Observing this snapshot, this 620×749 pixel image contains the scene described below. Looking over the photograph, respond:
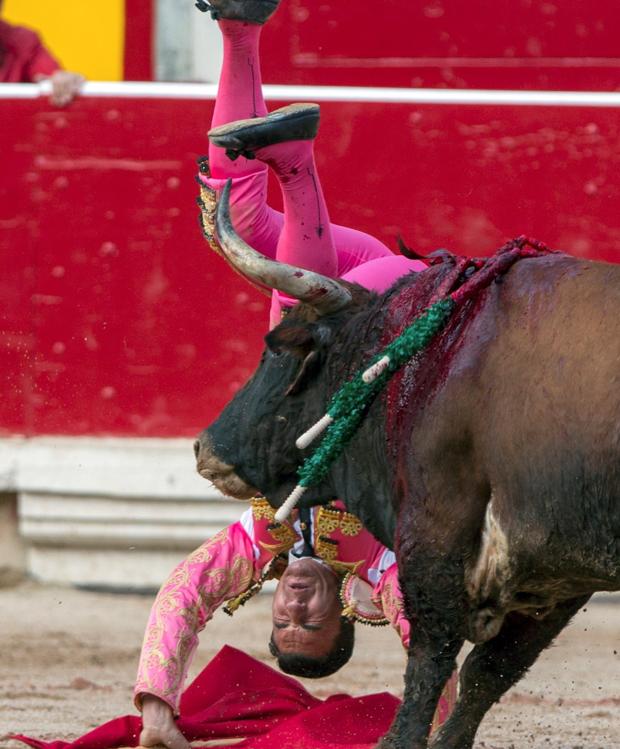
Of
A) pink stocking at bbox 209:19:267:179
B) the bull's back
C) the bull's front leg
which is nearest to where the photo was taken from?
the bull's back

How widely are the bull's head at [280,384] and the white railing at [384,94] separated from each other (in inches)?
87.8

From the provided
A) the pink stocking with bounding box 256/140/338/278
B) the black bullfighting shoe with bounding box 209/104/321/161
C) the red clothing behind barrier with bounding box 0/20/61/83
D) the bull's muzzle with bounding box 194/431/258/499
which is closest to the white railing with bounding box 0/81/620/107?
the red clothing behind barrier with bounding box 0/20/61/83

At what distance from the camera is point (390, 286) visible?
3.19 metres

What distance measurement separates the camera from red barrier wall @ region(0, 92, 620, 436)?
555cm

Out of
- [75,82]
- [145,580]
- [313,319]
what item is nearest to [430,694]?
[313,319]

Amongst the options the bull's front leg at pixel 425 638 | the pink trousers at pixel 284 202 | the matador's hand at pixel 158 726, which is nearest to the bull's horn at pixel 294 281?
the pink trousers at pixel 284 202

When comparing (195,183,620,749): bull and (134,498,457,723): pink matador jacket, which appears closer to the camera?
(195,183,620,749): bull

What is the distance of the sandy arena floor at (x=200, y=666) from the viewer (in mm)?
4199

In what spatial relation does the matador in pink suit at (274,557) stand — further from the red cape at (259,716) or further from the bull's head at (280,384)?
the bull's head at (280,384)

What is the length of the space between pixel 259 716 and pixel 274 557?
14.7 inches

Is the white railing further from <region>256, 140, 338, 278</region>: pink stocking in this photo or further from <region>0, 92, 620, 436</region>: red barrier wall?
<region>256, 140, 338, 278</region>: pink stocking

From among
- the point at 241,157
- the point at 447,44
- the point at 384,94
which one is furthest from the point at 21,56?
the point at 241,157

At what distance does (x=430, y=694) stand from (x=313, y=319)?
2.40 ft

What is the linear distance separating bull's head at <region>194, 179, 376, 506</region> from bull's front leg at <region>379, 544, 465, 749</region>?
359 millimetres
